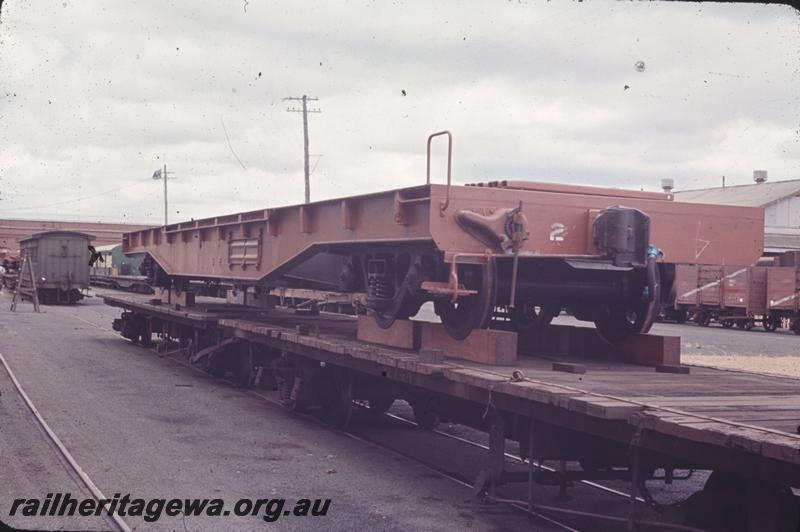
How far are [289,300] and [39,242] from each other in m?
22.6

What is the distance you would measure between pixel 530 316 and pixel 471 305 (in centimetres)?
160

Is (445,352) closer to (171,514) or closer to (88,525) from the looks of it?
(171,514)

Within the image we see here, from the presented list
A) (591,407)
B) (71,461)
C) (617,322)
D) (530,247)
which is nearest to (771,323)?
(617,322)

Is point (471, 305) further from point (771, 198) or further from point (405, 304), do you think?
point (771, 198)

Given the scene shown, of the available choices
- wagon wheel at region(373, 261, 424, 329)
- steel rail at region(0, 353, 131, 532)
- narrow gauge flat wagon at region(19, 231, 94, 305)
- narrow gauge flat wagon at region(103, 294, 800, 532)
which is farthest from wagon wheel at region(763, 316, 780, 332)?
steel rail at region(0, 353, 131, 532)

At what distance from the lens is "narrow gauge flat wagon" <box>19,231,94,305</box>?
35.4 m

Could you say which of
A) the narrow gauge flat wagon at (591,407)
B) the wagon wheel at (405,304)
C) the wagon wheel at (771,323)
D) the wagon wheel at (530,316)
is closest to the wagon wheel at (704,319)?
the wagon wheel at (771,323)

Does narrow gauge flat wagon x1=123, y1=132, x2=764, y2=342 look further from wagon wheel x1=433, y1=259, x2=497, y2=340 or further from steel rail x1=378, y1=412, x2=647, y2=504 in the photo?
steel rail x1=378, y1=412, x2=647, y2=504

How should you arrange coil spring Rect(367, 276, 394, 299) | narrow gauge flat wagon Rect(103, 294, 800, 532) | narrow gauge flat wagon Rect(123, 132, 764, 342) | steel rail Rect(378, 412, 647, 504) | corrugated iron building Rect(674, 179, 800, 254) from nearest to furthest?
narrow gauge flat wagon Rect(103, 294, 800, 532)
narrow gauge flat wagon Rect(123, 132, 764, 342)
steel rail Rect(378, 412, 647, 504)
coil spring Rect(367, 276, 394, 299)
corrugated iron building Rect(674, 179, 800, 254)

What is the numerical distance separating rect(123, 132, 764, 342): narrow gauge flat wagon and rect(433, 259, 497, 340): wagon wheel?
11 millimetres

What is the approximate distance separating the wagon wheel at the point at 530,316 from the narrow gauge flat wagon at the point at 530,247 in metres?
0.01

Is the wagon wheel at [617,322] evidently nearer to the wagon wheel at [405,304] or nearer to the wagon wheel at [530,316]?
the wagon wheel at [530,316]

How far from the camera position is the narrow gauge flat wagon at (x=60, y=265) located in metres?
35.4

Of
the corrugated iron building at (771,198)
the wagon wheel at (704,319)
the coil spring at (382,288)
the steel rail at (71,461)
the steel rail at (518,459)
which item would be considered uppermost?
the corrugated iron building at (771,198)
